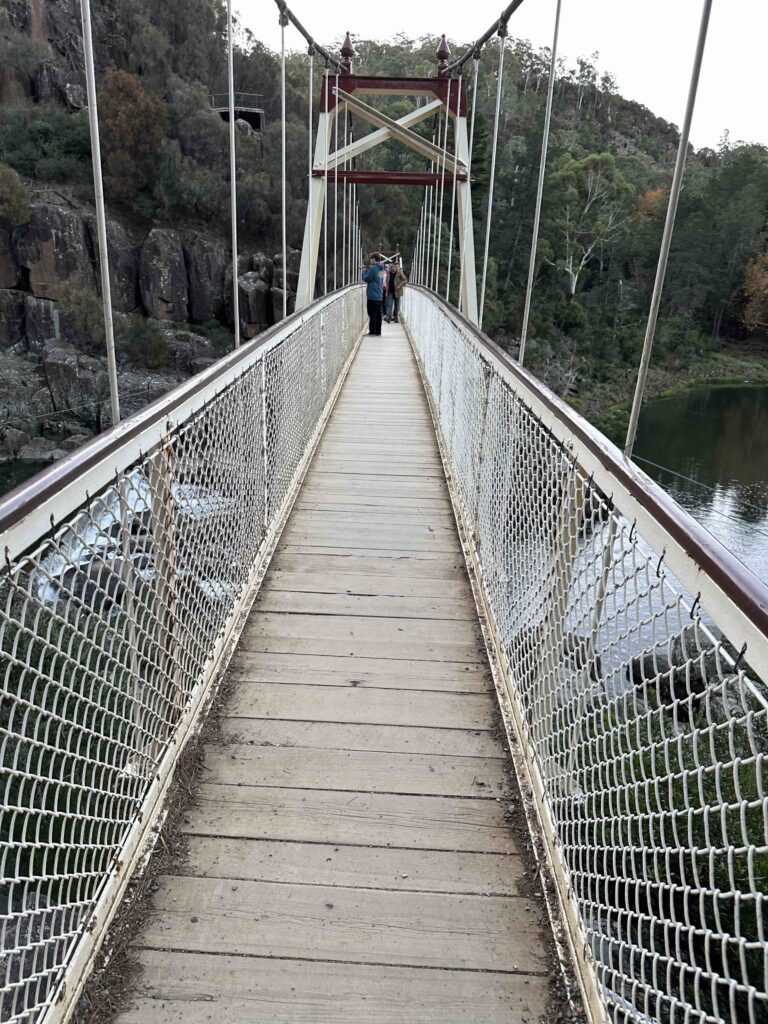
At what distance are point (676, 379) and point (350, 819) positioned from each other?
36.4 meters

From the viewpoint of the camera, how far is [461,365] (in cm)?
359

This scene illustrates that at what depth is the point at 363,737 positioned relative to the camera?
6.02 ft

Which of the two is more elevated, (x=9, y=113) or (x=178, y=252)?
(x=9, y=113)

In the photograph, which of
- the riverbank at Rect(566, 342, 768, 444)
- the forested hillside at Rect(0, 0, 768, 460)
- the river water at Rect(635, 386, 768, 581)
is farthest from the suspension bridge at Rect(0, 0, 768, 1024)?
the riverbank at Rect(566, 342, 768, 444)

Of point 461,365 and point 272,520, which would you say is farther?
point 461,365

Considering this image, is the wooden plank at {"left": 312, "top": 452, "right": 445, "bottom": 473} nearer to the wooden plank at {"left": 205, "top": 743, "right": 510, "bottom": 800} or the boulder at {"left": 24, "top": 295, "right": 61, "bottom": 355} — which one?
the wooden plank at {"left": 205, "top": 743, "right": 510, "bottom": 800}

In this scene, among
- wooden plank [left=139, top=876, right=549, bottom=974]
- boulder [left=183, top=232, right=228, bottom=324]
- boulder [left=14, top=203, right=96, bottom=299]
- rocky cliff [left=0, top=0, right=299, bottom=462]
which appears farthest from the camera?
boulder [left=183, top=232, right=228, bottom=324]

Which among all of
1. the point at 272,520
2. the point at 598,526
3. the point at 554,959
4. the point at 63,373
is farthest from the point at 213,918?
the point at 63,373

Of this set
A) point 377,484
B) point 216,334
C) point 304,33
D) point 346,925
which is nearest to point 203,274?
point 216,334

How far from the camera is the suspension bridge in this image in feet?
3.40

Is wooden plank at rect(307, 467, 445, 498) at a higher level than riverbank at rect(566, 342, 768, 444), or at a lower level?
higher

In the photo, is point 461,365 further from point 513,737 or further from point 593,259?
point 593,259

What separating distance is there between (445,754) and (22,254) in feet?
89.1

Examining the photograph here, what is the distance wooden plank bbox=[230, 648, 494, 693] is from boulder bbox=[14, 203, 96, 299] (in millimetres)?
25286
